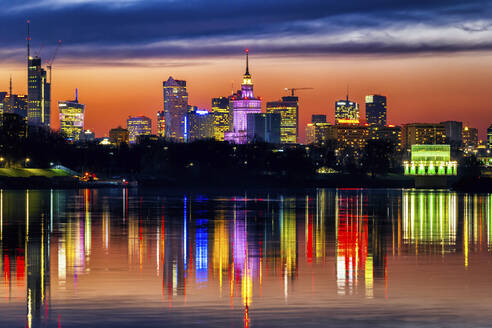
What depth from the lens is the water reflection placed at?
76.0ft

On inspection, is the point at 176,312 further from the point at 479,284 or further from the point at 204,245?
the point at 204,245

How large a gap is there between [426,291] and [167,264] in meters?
9.82

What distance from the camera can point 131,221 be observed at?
53219 millimetres

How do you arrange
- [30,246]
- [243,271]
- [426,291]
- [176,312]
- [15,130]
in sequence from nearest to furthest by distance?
1. [176,312]
2. [426,291]
3. [243,271]
4. [30,246]
5. [15,130]

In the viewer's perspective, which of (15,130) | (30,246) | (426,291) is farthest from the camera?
(15,130)

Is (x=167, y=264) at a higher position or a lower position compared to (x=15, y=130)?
lower

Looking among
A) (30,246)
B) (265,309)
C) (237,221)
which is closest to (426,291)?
(265,309)

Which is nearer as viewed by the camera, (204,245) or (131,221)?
(204,245)

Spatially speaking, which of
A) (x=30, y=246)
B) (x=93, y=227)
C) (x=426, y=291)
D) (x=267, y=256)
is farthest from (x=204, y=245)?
(x=426, y=291)

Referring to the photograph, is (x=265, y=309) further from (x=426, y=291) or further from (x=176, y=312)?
(x=426, y=291)

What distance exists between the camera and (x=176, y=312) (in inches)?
803

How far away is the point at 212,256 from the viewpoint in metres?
32.8

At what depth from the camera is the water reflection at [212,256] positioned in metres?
23.2

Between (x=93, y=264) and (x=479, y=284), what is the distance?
1304cm
